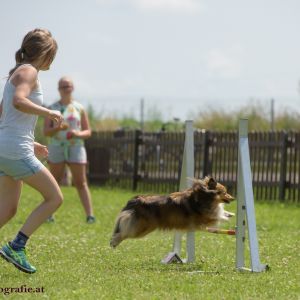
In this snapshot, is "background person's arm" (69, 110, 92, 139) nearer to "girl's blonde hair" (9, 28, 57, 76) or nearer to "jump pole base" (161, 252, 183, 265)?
"jump pole base" (161, 252, 183, 265)

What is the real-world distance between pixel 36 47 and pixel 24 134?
2.02ft

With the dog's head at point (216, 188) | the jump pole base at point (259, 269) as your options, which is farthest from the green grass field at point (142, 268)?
the dog's head at point (216, 188)

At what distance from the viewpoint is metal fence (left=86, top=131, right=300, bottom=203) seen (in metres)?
15.3

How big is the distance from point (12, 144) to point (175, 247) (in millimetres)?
2280

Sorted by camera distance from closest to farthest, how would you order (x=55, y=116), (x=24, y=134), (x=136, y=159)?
(x=55, y=116)
(x=24, y=134)
(x=136, y=159)

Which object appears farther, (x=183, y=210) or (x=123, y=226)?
(x=123, y=226)

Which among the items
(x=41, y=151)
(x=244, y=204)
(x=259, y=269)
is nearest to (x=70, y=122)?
(x=41, y=151)

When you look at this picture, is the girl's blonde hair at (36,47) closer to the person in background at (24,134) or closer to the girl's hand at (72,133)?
the person in background at (24,134)

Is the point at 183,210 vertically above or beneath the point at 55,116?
beneath

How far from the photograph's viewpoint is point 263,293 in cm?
531

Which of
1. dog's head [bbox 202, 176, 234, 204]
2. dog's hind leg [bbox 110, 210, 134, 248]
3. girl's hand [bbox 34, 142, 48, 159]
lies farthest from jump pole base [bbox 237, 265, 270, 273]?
girl's hand [bbox 34, 142, 48, 159]

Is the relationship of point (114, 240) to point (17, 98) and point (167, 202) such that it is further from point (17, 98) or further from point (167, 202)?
point (17, 98)

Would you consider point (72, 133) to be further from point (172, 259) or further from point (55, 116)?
point (55, 116)

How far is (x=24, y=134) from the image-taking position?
5590 millimetres
